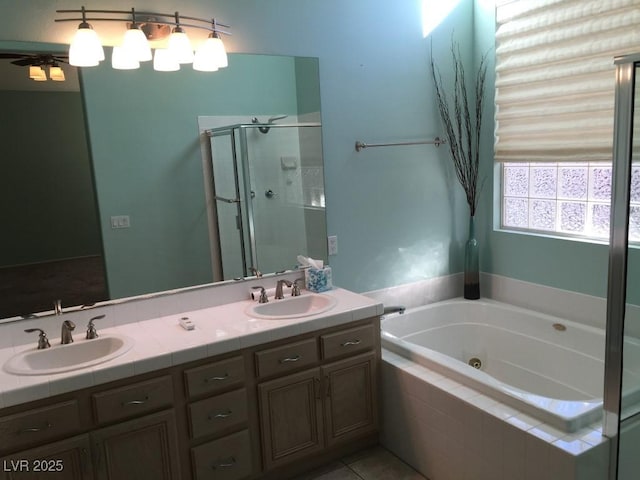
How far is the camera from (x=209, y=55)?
2.51 m

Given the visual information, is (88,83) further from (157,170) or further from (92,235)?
Result: (92,235)

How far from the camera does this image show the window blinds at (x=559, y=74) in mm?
2676

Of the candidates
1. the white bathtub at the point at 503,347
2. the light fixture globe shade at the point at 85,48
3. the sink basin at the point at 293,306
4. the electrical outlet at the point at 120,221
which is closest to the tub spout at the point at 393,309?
the white bathtub at the point at 503,347

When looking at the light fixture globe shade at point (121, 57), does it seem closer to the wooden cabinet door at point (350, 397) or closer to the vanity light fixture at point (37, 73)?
the vanity light fixture at point (37, 73)

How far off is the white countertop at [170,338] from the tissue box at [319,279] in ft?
0.51

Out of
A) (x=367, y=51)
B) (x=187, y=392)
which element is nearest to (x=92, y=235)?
(x=187, y=392)

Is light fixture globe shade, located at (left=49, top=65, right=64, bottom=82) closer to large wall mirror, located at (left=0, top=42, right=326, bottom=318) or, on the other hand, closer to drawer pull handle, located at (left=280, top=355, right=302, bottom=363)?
large wall mirror, located at (left=0, top=42, right=326, bottom=318)

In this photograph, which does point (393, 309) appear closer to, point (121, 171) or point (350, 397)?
point (350, 397)

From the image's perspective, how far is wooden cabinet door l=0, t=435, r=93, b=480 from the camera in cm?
181

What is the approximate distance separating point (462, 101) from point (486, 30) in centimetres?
45

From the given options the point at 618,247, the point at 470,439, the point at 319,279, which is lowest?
the point at 470,439

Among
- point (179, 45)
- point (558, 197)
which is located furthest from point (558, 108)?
point (179, 45)

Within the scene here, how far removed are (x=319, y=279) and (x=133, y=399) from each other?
3.93 ft

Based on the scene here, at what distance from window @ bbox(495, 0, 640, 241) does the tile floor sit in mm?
1644
